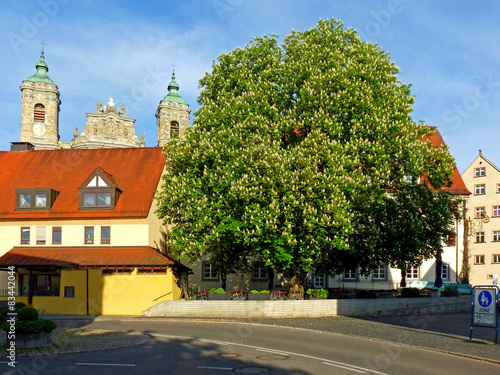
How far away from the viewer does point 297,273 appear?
35.2 m

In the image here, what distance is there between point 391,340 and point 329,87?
17.4m

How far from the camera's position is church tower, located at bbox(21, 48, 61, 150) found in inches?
3994

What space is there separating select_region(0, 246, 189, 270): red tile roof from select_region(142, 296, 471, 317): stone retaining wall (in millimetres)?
3879

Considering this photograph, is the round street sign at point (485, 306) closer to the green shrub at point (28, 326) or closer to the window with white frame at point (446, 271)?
the green shrub at point (28, 326)

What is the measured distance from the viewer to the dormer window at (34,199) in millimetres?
40844

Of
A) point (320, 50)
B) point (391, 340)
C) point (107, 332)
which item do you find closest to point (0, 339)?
point (107, 332)

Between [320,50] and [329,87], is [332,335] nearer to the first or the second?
[329,87]

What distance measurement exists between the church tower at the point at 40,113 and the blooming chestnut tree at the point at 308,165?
236 ft

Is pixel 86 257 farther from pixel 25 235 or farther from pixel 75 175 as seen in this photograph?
pixel 75 175

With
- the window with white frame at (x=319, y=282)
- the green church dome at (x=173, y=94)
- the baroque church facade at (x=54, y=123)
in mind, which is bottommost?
the window with white frame at (x=319, y=282)

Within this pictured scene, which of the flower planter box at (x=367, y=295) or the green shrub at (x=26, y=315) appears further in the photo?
the flower planter box at (x=367, y=295)

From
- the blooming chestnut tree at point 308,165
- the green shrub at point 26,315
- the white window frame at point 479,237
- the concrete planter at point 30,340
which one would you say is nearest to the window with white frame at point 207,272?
the blooming chestnut tree at point 308,165

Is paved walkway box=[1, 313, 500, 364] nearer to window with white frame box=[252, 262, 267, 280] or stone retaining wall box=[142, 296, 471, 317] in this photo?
stone retaining wall box=[142, 296, 471, 317]

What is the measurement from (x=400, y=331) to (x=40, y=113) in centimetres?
9224
